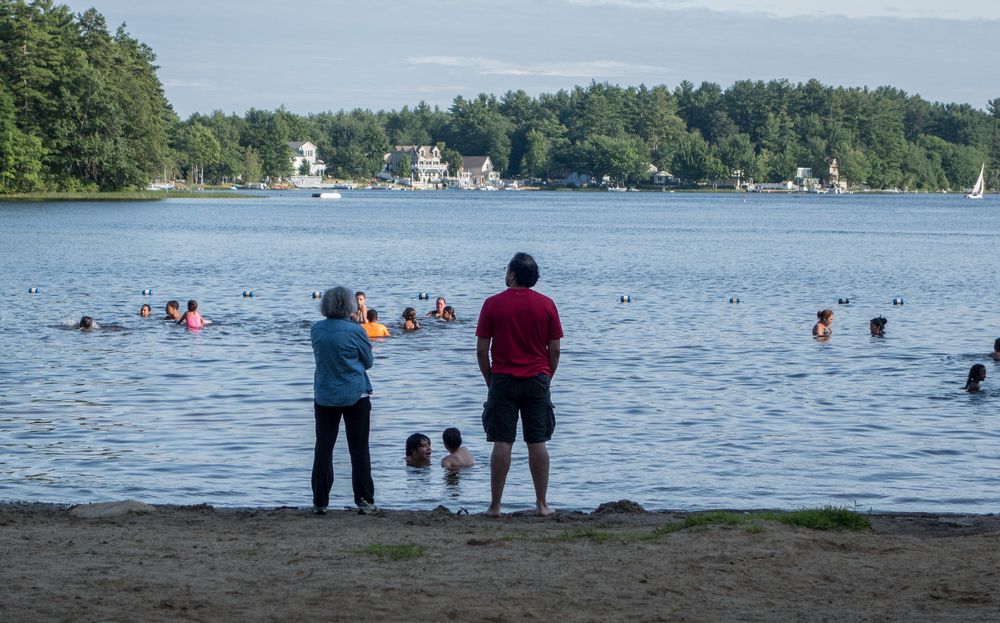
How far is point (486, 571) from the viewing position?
24.9 ft

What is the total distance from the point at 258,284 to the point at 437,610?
36271 millimetres

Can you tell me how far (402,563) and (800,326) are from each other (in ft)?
81.1

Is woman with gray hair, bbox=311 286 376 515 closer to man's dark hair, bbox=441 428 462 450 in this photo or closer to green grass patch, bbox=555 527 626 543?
green grass patch, bbox=555 527 626 543

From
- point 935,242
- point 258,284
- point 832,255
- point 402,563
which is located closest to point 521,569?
point 402,563

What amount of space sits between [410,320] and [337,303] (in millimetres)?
17910

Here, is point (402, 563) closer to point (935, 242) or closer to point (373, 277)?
point (373, 277)

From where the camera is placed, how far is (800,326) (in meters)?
30.9

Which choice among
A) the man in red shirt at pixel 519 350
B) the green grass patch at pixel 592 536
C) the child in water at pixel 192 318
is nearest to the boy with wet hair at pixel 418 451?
the man in red shirt at pixel 519 350

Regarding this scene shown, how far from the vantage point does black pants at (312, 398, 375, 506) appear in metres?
9.83

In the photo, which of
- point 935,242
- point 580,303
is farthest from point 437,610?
point 935,242

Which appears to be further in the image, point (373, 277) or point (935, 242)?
point (935, 242)

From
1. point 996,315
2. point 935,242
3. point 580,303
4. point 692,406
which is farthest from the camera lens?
point 935,242

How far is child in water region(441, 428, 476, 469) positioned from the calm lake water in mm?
268

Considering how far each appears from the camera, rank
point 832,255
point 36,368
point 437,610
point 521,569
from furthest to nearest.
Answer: point 832,255, point 36,368, point 521,569, point 437,610
